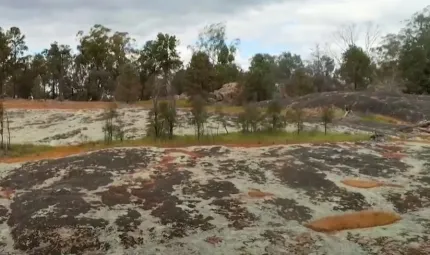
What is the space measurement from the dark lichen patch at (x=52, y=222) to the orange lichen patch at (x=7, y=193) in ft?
1.16

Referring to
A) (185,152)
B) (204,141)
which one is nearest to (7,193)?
(185,152)

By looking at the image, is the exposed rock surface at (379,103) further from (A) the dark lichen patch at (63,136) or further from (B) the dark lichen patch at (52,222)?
(B) the dark lichen patch at (52,222)

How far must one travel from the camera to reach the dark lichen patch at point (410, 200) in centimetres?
1539

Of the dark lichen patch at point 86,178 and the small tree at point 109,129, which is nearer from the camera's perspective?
the dark lichen patch at point 86,178

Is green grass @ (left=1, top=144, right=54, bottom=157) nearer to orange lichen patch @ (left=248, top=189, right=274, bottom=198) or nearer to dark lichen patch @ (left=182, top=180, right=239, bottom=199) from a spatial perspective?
dark lichen patch @ (left=182, top=180, right=239, bottom=199)

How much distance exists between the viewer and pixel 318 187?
653 inches

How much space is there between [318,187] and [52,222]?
7927mm

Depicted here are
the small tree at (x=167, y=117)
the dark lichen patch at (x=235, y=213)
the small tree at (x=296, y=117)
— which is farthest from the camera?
the small tree at (x=296, y=117)

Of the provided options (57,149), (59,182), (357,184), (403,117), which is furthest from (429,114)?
(59,182)

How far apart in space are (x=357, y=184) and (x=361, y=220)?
267cm

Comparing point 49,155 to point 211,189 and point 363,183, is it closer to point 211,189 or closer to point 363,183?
point 211,189

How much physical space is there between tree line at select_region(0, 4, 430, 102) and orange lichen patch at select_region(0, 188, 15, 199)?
35.0 metres

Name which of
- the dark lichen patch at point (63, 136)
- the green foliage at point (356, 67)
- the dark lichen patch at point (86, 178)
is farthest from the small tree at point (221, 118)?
the green foliage at point (356, 67)

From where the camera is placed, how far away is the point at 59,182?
16.4 metres
